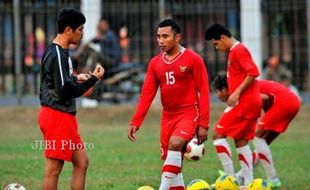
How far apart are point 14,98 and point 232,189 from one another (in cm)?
1304

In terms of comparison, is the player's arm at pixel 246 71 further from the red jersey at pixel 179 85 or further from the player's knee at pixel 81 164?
the player's knee at pixel 81 164

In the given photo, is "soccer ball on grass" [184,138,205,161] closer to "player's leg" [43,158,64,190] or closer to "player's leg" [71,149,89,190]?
"player's leg" [71,149,89,190]

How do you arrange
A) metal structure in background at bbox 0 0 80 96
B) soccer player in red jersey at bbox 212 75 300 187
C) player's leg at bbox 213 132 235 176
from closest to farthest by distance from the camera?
player's leg at bbox 213 132 235 176 < soccer player in red jersey at bbox 212 75 300 187 < metal structure in background at bbox 0 0 80 96

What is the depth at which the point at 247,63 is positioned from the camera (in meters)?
13.0

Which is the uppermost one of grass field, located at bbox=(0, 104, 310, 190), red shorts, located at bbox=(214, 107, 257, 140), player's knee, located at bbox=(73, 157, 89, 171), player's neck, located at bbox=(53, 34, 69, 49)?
player's neck, located at bbox=(53, 34, 69, 49)

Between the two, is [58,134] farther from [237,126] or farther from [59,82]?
[237,126]

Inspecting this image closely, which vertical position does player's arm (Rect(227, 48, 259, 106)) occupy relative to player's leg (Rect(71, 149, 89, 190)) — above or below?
above

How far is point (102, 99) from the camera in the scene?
24234 millimetres

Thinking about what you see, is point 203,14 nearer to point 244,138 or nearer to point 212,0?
point 212,0

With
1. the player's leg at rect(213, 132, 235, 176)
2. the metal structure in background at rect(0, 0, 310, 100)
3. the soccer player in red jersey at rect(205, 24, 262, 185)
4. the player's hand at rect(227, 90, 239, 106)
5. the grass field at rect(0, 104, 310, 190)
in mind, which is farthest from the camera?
the metal structure in background at rect(0, 0, 310, 100)

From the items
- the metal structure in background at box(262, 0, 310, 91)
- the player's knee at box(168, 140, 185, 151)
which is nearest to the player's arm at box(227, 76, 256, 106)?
the player's knee at box(168, 140, 185, 151)

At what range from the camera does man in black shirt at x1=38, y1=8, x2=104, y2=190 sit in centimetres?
1011

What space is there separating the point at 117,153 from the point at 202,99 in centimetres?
636

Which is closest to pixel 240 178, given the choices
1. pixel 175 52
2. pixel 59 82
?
pixel 175 52
